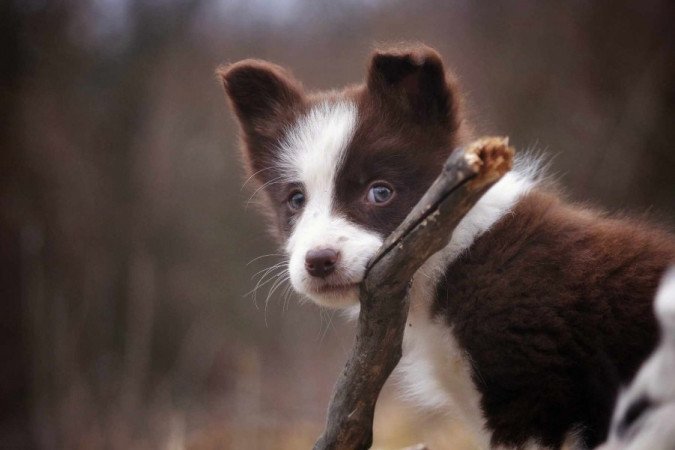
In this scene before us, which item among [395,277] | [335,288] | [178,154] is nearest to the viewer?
[395,277]

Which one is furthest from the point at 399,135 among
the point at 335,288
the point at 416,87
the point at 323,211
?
the point at 335,288

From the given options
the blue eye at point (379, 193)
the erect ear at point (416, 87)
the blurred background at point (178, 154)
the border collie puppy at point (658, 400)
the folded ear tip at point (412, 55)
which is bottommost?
the blurred background at point (178, 154)

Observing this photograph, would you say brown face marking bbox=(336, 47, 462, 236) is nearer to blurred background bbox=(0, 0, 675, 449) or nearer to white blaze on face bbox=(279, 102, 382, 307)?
white blaze on face bbox=(279, 102, 382, 307)

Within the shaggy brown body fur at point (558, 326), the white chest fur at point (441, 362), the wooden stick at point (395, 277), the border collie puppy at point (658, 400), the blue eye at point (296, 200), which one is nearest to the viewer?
the border collie puppy at point (658, 400)

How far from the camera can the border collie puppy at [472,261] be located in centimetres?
265

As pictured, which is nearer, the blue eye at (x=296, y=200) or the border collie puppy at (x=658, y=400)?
the border collie puppy at (x=658, y=400)

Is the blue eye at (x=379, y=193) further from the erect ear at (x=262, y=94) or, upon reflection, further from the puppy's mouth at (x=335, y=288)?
the erect ear at (x=262, y=94)

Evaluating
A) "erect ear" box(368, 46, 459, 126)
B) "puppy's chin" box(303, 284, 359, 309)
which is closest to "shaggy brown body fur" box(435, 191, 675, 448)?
"puppy's chin" box(303, 284, 359, 309)

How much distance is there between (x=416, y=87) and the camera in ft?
10.1

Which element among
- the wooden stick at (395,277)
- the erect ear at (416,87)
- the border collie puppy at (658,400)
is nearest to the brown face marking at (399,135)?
the erect ear at (416,87)

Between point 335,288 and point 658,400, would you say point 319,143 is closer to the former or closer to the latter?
point 335,288

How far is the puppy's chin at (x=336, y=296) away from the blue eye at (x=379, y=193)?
14.1 inches

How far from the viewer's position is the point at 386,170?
9.83 ft

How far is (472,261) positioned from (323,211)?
1.93ft
